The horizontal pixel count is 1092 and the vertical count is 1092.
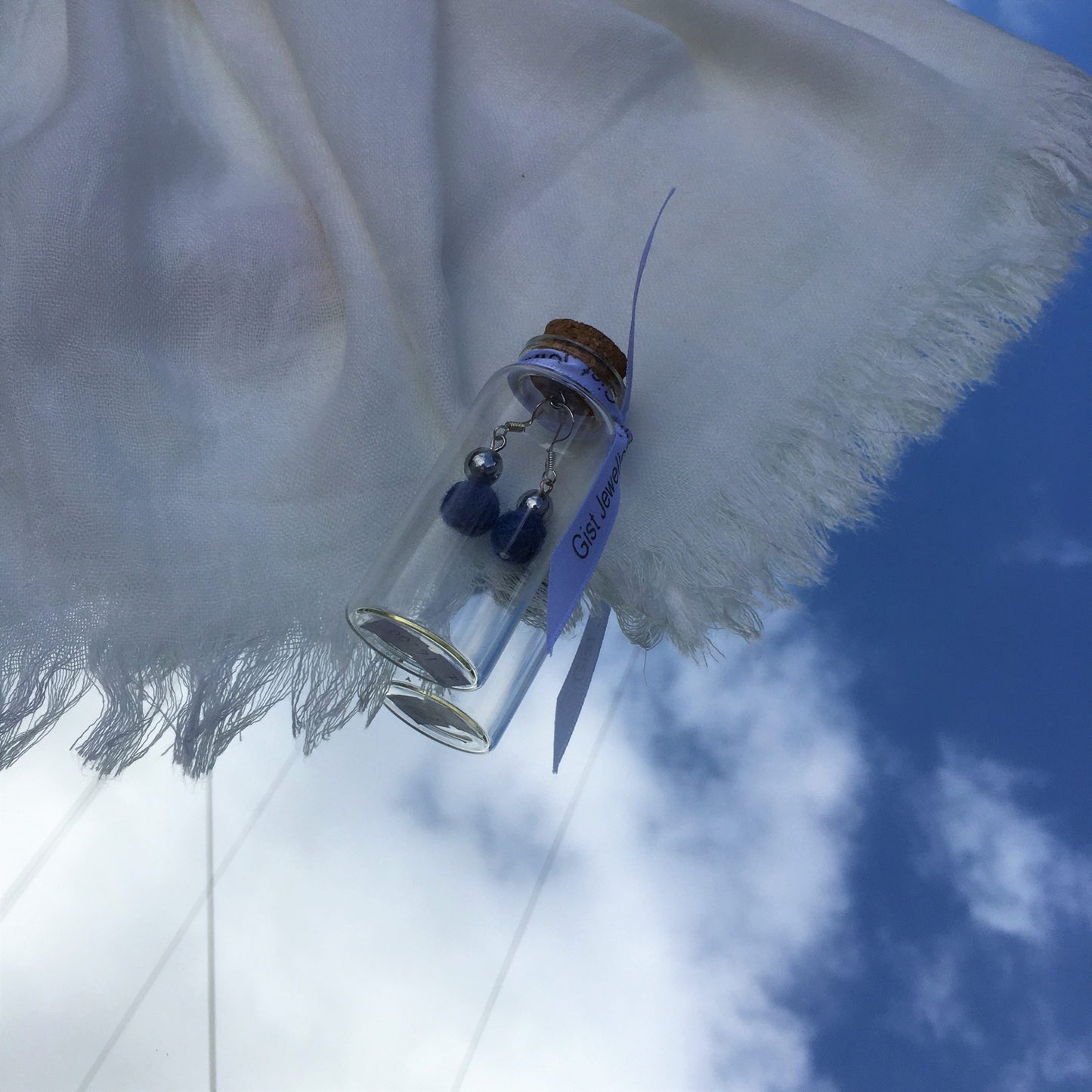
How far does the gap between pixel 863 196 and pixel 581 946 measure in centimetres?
60

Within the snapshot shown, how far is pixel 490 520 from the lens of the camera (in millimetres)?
653

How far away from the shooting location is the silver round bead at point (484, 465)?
655mm

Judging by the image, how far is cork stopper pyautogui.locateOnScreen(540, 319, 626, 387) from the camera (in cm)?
63

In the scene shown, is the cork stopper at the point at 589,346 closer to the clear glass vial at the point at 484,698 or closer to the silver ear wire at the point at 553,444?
the silver ear wire at the point at 553,444

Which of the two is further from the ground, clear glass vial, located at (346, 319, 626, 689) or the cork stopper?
the cork stopper

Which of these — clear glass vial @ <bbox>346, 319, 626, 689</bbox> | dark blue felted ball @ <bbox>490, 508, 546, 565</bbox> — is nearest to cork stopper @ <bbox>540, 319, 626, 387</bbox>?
clear glass vial @ <bbox>346, 319, 626, 689</bbox>

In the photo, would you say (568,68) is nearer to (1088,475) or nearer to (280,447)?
(280,447)

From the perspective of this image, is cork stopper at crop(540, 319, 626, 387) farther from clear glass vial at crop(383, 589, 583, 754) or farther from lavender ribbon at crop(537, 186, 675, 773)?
clear glass vial at crop(383, 589, 583, 754)

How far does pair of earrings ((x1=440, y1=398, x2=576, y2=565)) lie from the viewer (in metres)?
0.65

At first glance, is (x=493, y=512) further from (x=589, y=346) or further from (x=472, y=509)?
(x=589, y=346)

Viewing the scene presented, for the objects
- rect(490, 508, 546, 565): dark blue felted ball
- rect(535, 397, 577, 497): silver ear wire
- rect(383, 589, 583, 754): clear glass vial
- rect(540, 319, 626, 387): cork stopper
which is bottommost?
rect(383, 589, 583, 754): clear glass vial

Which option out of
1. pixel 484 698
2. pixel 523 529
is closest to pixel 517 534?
pixel 523 529

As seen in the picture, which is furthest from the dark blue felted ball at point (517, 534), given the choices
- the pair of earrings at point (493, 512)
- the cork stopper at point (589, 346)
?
the cork stopper at point (589, 346)

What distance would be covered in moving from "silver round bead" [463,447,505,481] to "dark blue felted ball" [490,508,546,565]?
0.09ft
